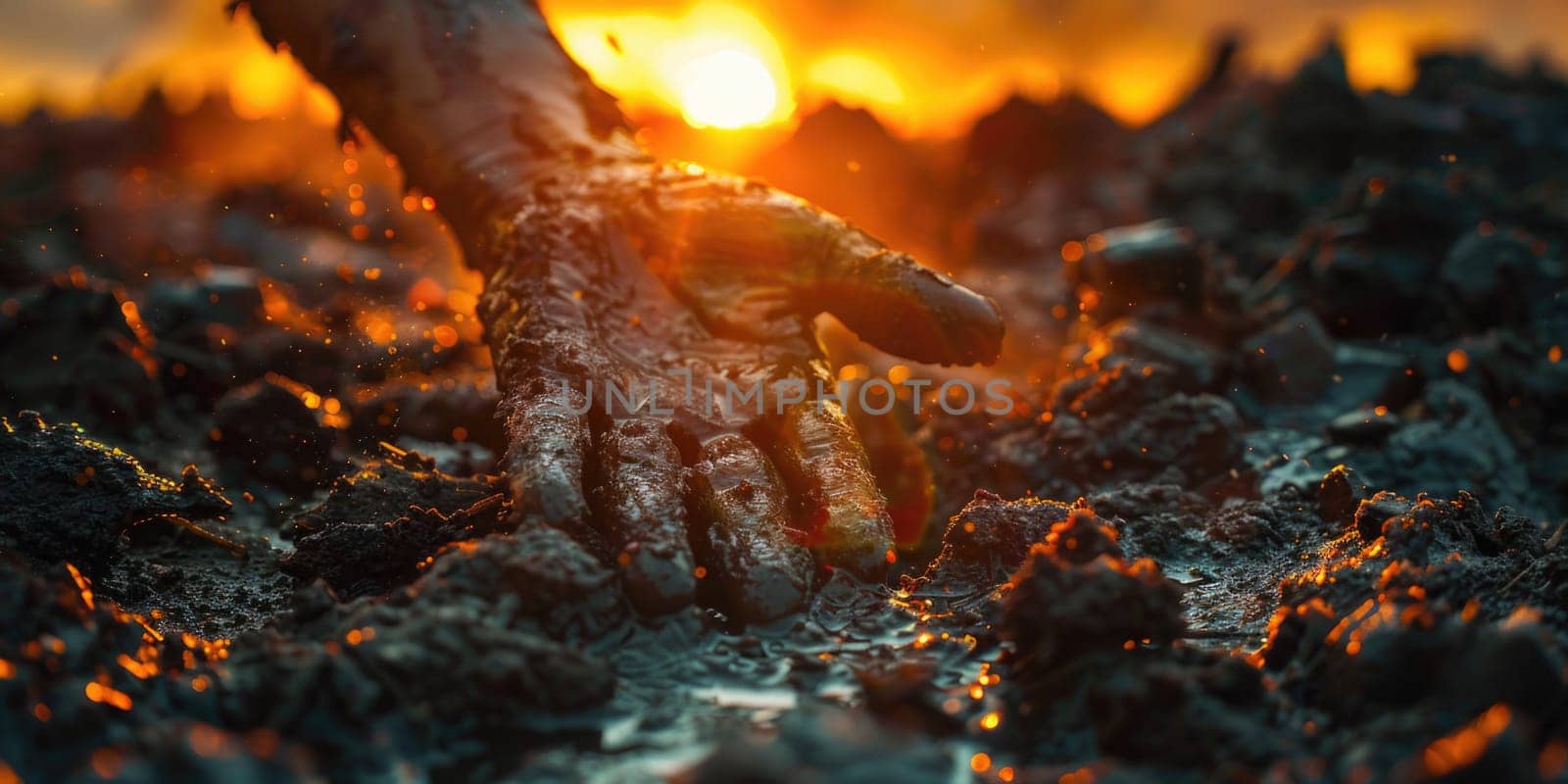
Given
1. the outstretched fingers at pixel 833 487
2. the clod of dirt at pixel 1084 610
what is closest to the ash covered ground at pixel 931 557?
the clod of dirt at pixel 1084 610

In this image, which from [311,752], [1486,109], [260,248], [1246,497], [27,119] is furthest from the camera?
[27,119]

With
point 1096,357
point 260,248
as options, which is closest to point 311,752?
point 1096,357

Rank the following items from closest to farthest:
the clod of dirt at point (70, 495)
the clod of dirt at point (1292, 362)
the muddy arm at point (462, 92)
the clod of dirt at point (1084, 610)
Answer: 1. the clod of dirt at point (1084, 610)
2. the clod of dirt at point (70, 495)
3. the muddy arm at point (462, 92)
4. the clod of dirt at point (1292, 362)

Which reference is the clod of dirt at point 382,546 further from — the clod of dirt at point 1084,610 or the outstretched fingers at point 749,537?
the clod of dirt at point 1084,610

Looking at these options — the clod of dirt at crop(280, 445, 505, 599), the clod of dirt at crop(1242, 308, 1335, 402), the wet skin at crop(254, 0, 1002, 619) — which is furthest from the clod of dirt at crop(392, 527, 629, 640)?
the clod of dirt at crop(1242, 308, 1335, 402)

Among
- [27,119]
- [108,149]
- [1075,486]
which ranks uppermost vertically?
[27,119]

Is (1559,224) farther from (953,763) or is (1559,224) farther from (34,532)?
(34,532)
